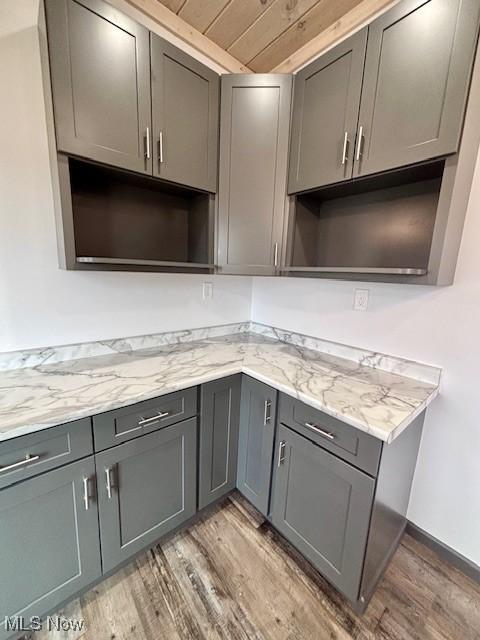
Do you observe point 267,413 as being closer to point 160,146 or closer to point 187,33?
point 160,146

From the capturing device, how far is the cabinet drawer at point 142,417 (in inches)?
41.8

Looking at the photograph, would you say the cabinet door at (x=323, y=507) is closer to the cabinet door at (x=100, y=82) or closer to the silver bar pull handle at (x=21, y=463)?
the silver bar pull handle at (x=21, y=463)

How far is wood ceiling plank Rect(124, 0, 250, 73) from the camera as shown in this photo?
4.63 feet

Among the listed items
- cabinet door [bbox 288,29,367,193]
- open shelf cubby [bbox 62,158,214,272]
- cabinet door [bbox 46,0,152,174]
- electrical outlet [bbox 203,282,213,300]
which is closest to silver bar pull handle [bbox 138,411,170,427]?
open shelf cubby [bbox 62,158,214,272]

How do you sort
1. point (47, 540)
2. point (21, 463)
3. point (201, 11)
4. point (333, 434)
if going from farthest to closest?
1. point (201, 11)
2. point (333, 434)
3. point (47, 540)
4. point (21, 463)

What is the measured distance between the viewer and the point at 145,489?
4.06ft

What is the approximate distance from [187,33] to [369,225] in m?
1.50

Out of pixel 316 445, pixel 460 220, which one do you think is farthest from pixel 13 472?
pixel 460 220

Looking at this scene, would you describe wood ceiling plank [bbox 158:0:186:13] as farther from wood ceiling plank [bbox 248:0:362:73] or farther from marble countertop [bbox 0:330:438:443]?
marble countertop [bbox 0:330:438:443]

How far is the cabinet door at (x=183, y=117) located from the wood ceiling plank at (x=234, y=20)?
38 cm

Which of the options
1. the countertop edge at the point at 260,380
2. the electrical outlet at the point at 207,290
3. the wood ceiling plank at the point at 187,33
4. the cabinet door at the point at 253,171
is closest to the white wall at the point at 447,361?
the countertop edge at the point at 260,380

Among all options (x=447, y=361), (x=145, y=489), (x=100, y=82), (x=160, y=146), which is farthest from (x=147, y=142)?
Answer: (x=447, y=361)

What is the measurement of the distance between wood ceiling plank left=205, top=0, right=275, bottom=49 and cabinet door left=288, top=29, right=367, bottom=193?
42cm

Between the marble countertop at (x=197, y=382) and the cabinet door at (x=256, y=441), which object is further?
the cabinet door at (x=256, y=441)
